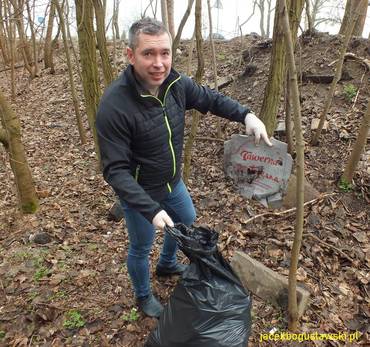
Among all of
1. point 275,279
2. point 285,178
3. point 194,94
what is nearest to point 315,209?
point 285,178

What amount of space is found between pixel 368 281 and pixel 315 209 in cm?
81

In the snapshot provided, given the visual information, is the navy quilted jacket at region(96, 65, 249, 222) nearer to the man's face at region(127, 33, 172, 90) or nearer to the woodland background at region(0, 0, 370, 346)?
the man's face at region(127, 33, 172, 90)

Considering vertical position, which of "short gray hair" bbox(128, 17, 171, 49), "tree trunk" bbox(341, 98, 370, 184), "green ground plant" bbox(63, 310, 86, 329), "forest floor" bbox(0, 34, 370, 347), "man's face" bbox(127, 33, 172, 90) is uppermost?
Result: "short gray hair" bbox(128, 17, 171, 49)

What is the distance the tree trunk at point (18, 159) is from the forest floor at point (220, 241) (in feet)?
0.47

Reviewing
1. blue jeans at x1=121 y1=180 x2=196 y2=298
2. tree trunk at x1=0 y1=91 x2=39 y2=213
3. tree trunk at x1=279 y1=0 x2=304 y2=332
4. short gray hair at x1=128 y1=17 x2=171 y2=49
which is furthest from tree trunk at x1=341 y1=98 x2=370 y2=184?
tree trunk at x1=0 y1=91 x2=39 y2=213

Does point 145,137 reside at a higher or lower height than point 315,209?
higher

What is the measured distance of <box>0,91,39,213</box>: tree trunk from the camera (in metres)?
3.33

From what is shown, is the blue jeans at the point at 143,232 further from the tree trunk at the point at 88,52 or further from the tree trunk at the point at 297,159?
the tree trunk at the point at 88,52

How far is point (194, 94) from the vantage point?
2.19m

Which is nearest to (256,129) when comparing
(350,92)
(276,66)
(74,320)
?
(276,66)

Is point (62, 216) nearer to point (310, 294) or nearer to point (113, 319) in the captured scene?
point (113, 319)

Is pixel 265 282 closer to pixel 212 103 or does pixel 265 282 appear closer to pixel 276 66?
pixel 212 103

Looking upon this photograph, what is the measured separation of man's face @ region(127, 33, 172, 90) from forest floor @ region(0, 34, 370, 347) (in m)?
1.74

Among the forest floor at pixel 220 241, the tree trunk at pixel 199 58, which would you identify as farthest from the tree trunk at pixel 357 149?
the tree trunk at pixel 199 58
